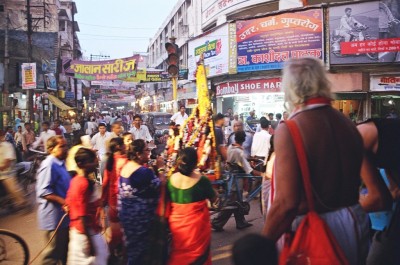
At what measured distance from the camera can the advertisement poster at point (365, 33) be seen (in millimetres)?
15656

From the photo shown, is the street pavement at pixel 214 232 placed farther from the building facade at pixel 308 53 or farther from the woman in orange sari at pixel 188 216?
the building facade at pixel 308 53

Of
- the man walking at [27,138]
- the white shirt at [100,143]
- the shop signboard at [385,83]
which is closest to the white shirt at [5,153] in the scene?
the white shirt at [100,143]

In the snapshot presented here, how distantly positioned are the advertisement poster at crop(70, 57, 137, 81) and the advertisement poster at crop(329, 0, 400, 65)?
979cm

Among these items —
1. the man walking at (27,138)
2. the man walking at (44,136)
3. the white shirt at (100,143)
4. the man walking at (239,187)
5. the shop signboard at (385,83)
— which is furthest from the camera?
the shop signboard at (385,83)

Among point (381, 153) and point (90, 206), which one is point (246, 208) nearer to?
point (90, 206)

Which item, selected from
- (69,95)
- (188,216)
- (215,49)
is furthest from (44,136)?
(69,95)

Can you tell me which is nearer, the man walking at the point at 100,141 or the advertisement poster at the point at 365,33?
the man walking at the point at 100,141

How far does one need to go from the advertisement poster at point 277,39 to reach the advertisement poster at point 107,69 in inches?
222

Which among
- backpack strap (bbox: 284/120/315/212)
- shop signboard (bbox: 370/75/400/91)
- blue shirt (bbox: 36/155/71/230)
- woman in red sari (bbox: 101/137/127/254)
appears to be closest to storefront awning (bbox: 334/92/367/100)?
shop signboard (bbox: 370/75/400/91)

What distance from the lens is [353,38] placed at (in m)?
16.2

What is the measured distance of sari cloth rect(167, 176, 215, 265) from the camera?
3.46 metres

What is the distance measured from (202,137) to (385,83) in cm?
1285

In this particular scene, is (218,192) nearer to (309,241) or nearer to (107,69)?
(309,241)

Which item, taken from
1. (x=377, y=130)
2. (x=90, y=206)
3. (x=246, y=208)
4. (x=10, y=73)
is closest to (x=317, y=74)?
(x=377, y=130)
